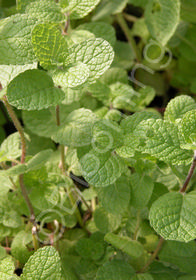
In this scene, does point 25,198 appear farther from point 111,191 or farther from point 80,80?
point 80,80

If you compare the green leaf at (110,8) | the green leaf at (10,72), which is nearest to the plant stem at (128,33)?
the green leaf at (110,8)

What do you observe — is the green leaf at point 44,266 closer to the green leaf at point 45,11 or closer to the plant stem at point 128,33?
the green leaf at point 45,11

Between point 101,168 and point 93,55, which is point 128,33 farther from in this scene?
point 101,168

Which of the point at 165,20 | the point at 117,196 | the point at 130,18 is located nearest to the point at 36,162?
the point at 117,196

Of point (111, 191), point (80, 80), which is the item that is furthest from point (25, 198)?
point (80, 80)

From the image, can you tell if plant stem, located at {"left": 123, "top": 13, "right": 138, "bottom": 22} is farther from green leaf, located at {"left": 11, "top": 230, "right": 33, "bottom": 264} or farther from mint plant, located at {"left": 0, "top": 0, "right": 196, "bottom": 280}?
green leaf, located at {"left": 11, "top": 230, "right": 33, "bottom": 264}

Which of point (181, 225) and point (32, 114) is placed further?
point (32, 114)

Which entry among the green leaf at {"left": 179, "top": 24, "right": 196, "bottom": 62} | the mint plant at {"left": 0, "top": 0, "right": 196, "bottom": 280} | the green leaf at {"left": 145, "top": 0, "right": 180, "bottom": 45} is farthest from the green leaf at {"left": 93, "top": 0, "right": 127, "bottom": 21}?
the green leaf at {"left": 179, "top": 24, "right": 196, "bottom": 62}
